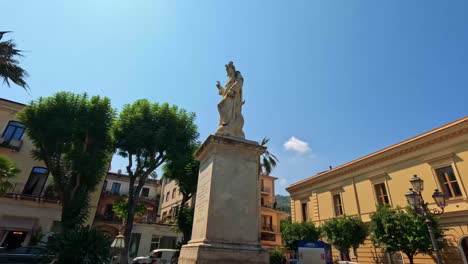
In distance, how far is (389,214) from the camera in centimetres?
1606

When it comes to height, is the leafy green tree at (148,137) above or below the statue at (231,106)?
above

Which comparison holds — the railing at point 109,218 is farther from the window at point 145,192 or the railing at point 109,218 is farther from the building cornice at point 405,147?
the building cornice at point 405,147

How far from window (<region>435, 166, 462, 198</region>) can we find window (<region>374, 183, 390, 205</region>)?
4.33 m

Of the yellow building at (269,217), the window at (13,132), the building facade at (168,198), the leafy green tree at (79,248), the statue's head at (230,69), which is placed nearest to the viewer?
the statue's head at (230,69)

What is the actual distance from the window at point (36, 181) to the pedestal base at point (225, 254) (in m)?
24.8

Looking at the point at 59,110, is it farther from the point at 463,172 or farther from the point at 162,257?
the point at 463,172

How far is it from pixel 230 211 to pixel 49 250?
834cm

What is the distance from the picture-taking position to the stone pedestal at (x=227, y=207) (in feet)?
16.7

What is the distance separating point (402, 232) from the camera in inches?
595

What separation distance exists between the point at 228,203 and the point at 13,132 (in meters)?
28.8

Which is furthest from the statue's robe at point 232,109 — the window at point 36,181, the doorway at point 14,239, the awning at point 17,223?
the doorway at point 14,239

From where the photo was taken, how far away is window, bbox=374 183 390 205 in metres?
20.7

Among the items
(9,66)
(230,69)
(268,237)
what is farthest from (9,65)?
(268,237)

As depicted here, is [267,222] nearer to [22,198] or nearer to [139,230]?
[139,230]
